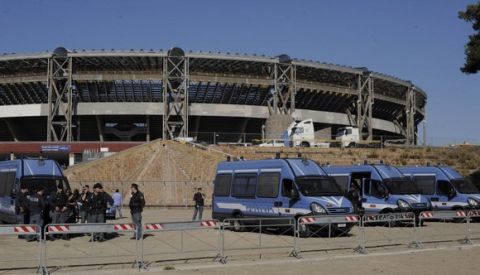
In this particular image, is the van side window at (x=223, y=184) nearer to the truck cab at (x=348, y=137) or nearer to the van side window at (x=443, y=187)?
the van side window at (x=443, y=187)

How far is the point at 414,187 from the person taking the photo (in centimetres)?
2241

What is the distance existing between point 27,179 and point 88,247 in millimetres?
5347

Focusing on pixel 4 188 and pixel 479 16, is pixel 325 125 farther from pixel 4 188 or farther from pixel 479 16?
pixel 4 188

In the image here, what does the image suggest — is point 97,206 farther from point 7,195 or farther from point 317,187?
point 317,187

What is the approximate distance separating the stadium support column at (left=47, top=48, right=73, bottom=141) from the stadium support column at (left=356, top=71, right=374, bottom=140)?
35299 mm

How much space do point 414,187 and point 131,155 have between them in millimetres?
23511

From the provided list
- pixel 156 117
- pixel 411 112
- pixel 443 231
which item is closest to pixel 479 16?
pixel 443 231

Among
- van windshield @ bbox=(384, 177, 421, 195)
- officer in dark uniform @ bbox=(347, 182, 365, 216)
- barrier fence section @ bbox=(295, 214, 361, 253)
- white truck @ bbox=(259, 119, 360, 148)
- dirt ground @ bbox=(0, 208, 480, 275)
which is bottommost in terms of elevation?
dirt ground @ bbox=(0, 208, 480, 275)

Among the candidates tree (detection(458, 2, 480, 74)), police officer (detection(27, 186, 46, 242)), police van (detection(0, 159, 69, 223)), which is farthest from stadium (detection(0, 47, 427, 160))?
police officer (detection(27, 186, 46, 242))

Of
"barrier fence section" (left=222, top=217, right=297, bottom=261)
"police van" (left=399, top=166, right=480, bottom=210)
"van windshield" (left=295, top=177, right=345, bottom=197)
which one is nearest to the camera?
"barrier fence section" (left=222, top=217, right=297, bottom=261)

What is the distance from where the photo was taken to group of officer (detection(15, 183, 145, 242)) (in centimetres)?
1617

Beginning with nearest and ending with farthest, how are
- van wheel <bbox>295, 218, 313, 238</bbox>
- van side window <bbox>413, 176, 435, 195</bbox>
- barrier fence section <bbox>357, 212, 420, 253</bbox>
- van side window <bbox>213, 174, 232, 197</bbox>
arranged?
van wheel <bbox>295, 218, 313, 238</bbox> → barrier fence section <bbox>357, 212, 420, 253</bbox> → van side window <bbox>213, 174, 232, 197</bbox> → van side window <bbox>413, 176, 435, 195</bbox>

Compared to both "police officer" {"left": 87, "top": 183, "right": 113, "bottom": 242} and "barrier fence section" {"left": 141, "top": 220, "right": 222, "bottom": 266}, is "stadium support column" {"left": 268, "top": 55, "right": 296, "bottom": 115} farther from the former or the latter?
"barrier fence section" {"left": 141, "top": 220, "right": 222, "bottom": 266}

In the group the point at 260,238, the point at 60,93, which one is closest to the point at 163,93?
the point at 60,93
